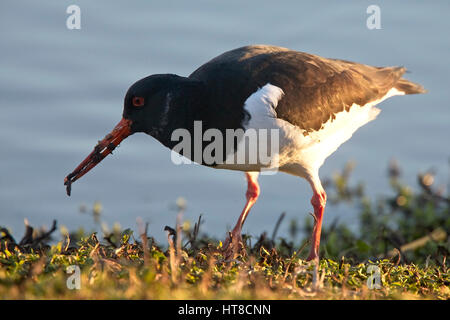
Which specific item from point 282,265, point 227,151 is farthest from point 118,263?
point 227,151

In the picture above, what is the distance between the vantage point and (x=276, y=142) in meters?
5.87

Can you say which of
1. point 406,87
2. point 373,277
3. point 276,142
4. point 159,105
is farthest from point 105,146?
point 406,87

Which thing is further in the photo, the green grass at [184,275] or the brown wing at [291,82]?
A: the brown wing at [291,82]

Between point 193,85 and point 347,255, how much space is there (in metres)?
2.31

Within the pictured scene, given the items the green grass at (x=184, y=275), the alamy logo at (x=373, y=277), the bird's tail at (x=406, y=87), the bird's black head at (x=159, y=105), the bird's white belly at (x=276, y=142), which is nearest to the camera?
the green grass at (x=184, y=275)

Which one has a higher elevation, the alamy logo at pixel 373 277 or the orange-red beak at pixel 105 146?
the orange-red beak at pixel 105 146

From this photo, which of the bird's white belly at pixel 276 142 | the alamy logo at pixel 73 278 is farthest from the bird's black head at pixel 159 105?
the alamy logo at pixel 73 278

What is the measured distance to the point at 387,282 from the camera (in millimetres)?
4887

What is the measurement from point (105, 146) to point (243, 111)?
50.5 inches

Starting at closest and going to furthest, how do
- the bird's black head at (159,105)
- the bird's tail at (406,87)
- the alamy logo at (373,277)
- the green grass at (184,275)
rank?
the green grass at (184,275)
the alamy logo at (373,277)
the bird's black head at (159,105)
the bird's tail at (406,87)

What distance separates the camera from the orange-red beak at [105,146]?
6.07 m

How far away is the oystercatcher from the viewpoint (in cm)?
588

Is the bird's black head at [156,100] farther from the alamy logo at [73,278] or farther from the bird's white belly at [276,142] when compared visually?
the alamy logo at [73,278]
